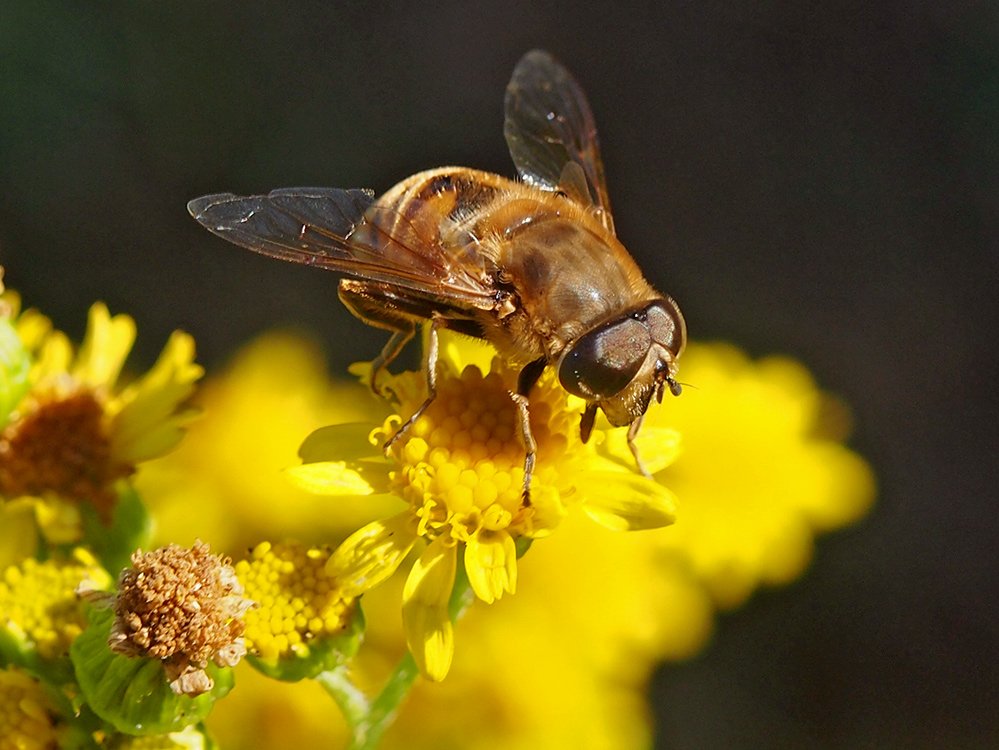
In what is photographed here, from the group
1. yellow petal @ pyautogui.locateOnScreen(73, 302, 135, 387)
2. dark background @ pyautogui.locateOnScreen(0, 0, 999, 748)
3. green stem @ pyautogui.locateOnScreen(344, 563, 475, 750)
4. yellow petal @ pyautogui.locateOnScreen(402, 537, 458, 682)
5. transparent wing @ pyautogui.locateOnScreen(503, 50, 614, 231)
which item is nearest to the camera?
yellow petal @ pyautogui.locateOnScreen(402, 537, 458, 682)

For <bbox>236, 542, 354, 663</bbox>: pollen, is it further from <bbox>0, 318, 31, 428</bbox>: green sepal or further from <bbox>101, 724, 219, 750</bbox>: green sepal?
<bbox>0, 318, 31, 428</bbox>: green sepal

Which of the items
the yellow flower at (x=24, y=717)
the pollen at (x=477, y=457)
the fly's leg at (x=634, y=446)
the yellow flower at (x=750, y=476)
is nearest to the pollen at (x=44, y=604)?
the yellow flower at (x=24, y=717)

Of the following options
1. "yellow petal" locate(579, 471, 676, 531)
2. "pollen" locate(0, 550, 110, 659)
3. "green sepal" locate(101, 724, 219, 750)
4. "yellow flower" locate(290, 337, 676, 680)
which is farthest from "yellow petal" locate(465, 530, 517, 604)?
"pollen" locate(0, 550, 110, 659)

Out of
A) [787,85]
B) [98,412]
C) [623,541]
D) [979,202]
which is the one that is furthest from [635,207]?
[98,412]

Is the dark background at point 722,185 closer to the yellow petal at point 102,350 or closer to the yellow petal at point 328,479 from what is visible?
the yellow petal at point 102,350

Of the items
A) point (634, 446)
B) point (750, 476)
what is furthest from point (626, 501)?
point (750, 476)
